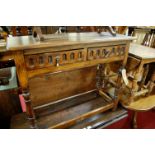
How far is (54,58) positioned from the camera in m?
0.82

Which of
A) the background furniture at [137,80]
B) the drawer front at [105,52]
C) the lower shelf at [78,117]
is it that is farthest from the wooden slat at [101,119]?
the drawer front at [105,52]

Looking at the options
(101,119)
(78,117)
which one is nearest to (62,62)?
(78,117)

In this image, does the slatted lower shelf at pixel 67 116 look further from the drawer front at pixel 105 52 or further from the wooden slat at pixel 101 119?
the drawer front at pixel 105 52

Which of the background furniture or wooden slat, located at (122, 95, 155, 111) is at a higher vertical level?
the background furniture

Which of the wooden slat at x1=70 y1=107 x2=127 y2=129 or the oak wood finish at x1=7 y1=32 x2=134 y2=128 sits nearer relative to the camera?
the oak wood finish at x1=7 y1=32 x2=134 y2=128

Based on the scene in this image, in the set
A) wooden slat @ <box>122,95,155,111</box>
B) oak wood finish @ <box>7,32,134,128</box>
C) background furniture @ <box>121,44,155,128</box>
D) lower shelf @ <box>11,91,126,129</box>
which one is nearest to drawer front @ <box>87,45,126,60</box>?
oak wood finish @ <box>7,32,134,128</box>

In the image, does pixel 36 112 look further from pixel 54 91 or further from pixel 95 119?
pixel 95 119

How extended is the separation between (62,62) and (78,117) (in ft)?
1.92

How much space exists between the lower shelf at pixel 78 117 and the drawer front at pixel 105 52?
1.82 ft

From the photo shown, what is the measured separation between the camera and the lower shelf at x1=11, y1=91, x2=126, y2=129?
1.20 metres

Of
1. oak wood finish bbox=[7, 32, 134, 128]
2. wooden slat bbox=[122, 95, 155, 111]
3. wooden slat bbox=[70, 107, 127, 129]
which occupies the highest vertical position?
oak wood finish bbox=[7, 32, 134, 128]

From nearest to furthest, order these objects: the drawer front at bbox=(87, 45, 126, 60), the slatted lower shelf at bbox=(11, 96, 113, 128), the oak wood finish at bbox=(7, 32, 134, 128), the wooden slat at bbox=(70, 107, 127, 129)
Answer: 1. the oak wood finish at bbox=(7, 32, 134, 128)
2. the drawer front at bbox=(87, 45, 126, 60)
3. the slatted lower shelf at bbox=(11, 96, 113, 128)
4. the wooden slat at bbox=(70, 107, 127, 129)

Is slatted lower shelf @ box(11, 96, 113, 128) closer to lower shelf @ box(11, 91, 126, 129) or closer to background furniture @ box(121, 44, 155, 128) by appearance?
lower shelf @ box(11, 91, 126, 129)
